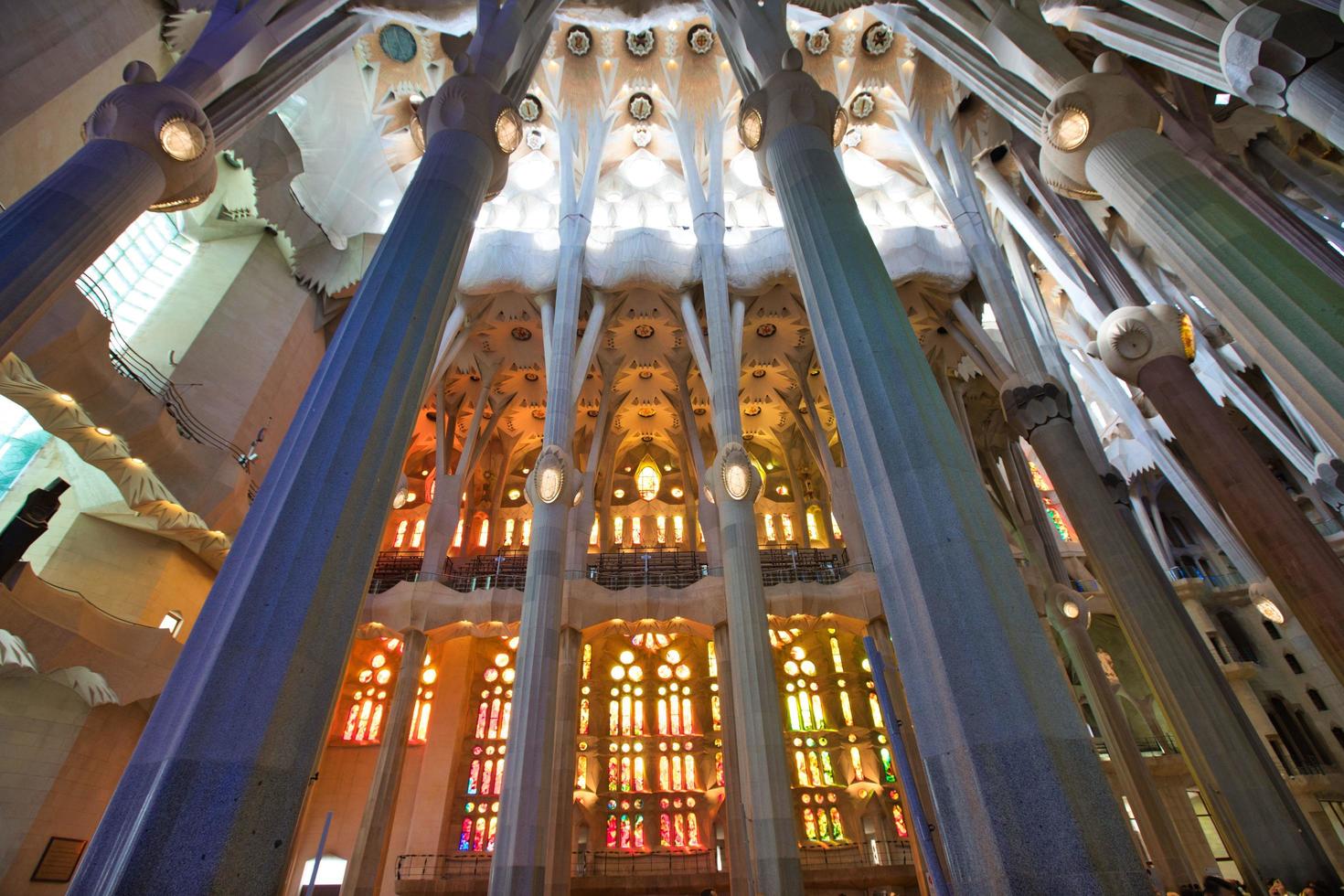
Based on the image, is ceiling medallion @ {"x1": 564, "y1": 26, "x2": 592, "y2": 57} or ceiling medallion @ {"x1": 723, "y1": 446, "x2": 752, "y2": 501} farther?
ceiling medallion @ {"x1": 564, "y1": 26, "x2": 592, "y2": 57}

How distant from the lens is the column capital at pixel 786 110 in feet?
18.6

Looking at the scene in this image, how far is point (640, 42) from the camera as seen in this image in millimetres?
17344

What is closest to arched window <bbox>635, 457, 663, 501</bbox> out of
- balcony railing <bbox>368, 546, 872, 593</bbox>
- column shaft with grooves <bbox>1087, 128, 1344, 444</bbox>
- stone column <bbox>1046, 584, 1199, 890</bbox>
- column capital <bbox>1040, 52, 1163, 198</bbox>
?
balcony railing <bbox>368, 546, 872, 593</bbox>

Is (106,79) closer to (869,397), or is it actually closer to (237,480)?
(237,480)

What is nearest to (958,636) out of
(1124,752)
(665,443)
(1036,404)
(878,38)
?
(1036,404)

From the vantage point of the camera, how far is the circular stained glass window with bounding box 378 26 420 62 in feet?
50.5

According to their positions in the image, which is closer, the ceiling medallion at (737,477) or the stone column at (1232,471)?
the stone column at (1232,471)

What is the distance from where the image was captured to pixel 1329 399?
4.41 metres

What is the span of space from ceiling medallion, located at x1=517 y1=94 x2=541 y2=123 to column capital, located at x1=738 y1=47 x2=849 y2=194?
1353 centimetres

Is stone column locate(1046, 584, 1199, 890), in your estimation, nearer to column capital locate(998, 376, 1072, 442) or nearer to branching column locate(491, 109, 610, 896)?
column capital locate(998, 376, 1072, 442)

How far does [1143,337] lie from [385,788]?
641 inches

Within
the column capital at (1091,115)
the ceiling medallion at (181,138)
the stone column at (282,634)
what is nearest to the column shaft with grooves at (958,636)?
the stone column at (282,634)

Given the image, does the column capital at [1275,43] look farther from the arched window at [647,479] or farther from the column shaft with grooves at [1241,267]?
the arched window at [647,479]

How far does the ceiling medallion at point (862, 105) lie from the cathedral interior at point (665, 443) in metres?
0.06
